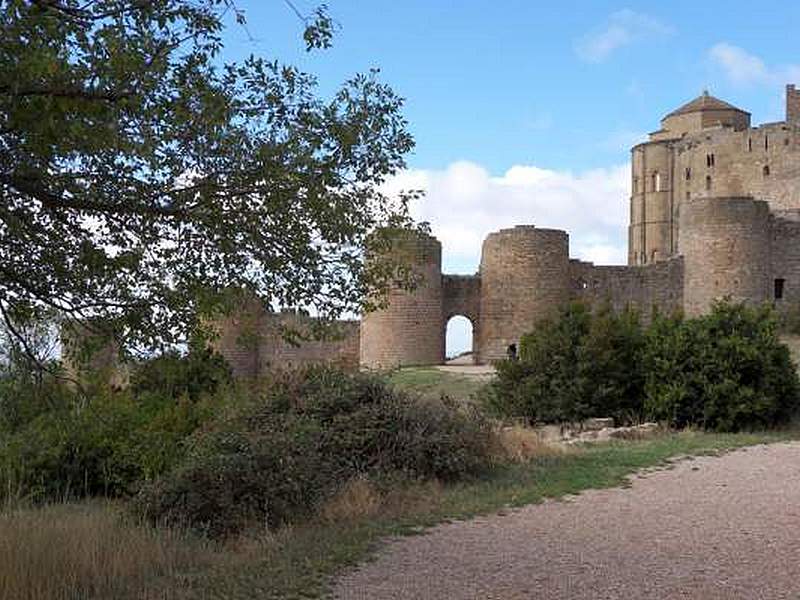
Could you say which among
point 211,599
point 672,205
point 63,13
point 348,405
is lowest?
point 211,599

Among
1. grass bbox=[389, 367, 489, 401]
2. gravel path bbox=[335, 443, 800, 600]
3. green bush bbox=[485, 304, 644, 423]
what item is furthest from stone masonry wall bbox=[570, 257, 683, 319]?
gravel path bbox=[335, 443, 800, 600]

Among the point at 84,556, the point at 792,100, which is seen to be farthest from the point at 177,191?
the point at 792,100

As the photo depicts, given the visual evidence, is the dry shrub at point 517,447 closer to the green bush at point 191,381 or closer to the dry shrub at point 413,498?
the dry shrub at point 413,498

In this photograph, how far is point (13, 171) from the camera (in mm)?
7039

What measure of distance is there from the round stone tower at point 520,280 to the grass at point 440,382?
15.4 ft

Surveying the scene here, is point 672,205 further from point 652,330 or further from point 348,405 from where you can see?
point 348,405

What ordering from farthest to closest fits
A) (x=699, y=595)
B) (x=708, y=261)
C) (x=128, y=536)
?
(x=708, y=261) → (x=128, y=536) → (x=699, y=595)

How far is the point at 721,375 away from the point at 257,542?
37.3ft

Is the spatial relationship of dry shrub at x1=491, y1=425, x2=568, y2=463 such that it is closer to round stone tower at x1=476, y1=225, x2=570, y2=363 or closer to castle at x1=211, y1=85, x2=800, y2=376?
castle at x1=211, y1=85, x2=800, y2=376

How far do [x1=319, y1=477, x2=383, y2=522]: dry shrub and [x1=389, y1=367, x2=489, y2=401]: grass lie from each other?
12.9 metres

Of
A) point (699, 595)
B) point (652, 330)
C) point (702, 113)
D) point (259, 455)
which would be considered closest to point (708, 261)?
point (652, 330)

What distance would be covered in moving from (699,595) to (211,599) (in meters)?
3.12

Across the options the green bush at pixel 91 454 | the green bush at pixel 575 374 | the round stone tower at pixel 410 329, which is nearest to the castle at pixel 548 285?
the round stone tower at pixel 410 329

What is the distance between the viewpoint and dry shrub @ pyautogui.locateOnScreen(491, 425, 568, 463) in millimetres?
13711
